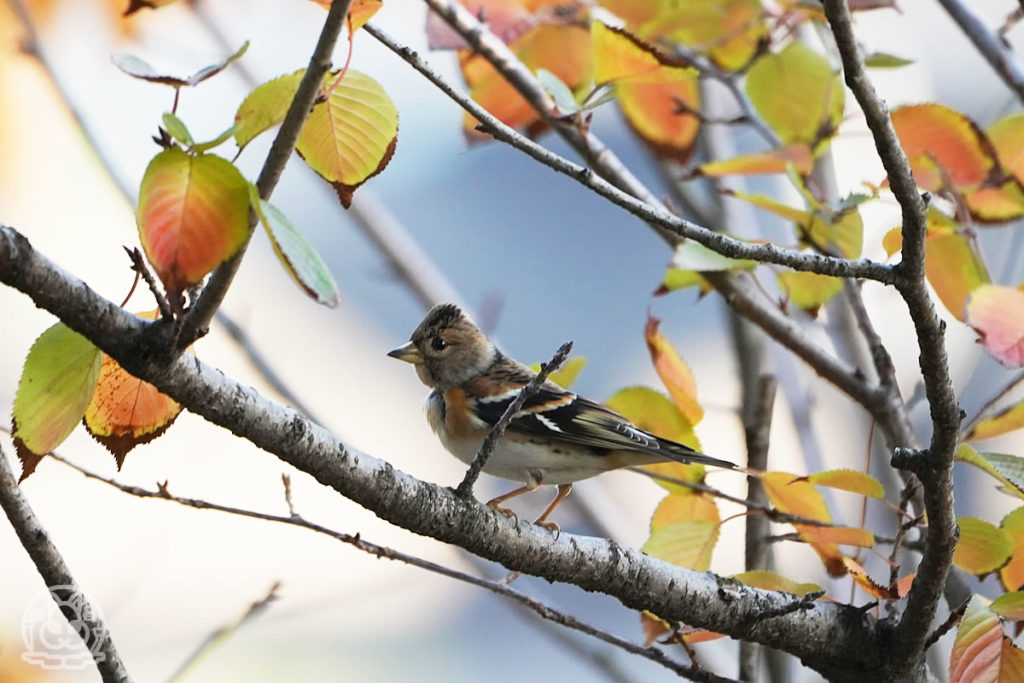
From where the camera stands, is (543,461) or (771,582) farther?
(543,461)

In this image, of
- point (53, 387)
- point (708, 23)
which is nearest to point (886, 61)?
point (708, 23)

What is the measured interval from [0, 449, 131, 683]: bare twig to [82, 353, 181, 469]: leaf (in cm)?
13

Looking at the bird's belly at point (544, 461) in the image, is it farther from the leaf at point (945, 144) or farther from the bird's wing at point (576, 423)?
the leaf at point (945, 144)

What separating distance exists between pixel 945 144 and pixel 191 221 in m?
1.50

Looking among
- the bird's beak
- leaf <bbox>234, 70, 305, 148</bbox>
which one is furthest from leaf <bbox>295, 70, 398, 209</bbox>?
the bird's beak

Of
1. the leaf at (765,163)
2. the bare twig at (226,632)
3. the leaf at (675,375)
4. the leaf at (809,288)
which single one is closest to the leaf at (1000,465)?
the leaf at (675,375)

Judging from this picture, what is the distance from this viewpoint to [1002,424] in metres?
1.58

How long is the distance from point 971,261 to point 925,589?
0.60 m

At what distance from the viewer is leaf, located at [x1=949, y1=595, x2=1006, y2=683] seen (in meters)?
1.34

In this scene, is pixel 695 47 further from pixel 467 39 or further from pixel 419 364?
pixel 419 364

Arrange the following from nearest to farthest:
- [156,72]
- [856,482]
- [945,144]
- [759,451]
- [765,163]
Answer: [156,72] → [856,482] → [945,144] → [765,163] → [759,451]

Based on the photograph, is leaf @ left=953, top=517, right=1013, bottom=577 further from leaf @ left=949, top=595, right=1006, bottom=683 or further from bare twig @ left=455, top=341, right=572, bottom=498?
bare twig @ left=455, top=341, right=572, bottom=498

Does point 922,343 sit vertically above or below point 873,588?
above

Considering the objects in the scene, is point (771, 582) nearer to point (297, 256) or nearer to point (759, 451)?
point (759, 451)
